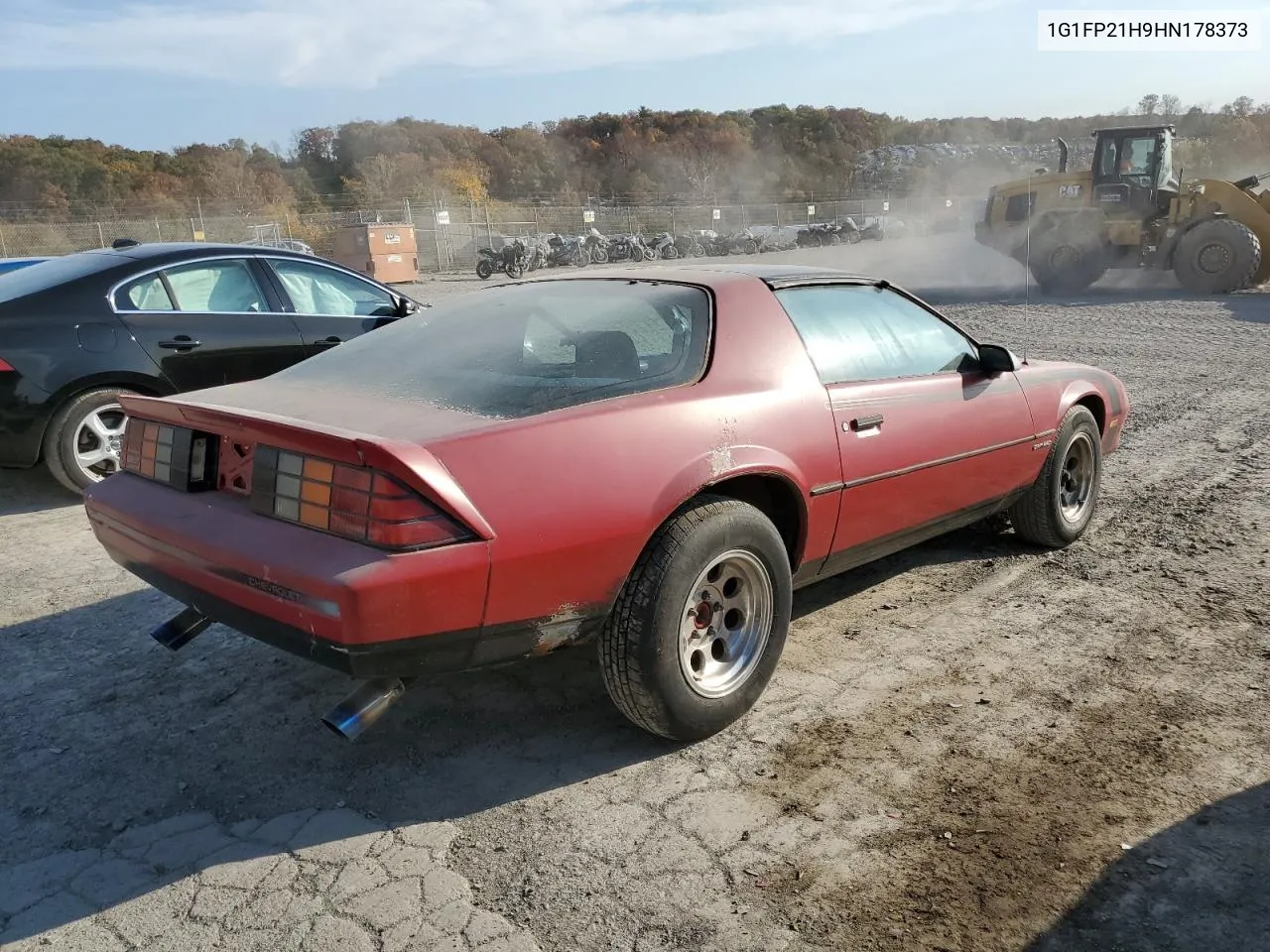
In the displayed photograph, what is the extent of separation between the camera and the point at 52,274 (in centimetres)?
559

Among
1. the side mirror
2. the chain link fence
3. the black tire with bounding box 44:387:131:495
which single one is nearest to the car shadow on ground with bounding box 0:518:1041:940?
the black tire with bounding box 44:387:131:495

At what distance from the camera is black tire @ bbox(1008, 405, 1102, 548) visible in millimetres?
4488

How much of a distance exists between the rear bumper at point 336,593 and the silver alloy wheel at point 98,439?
3.19 metres

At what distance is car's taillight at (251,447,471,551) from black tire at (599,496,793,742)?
0.57m

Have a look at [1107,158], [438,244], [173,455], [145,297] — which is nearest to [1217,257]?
[1107,158]

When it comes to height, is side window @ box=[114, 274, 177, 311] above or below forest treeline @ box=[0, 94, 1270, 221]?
below

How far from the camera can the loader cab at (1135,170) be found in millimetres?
16734

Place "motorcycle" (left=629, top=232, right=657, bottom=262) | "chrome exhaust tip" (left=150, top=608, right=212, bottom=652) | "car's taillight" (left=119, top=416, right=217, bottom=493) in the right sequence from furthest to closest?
1. "motorcycle" (left=629, top=232, right=657, bottom=262)
2. "chrome exhaust tip" (left=150, top=608, right=212, bottom=652)
3. "car's taillight" (left=119, top=416, right=217, bottom=493)

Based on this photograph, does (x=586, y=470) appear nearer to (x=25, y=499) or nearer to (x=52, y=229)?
(x=25, y=499)

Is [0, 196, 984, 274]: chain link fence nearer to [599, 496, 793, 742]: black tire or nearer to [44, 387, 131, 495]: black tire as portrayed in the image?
[44, 387, 131, 495]: black tire

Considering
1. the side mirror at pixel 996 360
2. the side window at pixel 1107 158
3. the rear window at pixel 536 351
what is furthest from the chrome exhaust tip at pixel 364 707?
the side window at pixel 1107 158

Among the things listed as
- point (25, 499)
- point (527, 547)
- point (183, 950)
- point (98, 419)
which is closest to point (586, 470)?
point (527, 547)

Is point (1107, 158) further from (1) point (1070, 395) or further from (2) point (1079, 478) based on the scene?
(1) point (1070, 395)

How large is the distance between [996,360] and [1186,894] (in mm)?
2375
